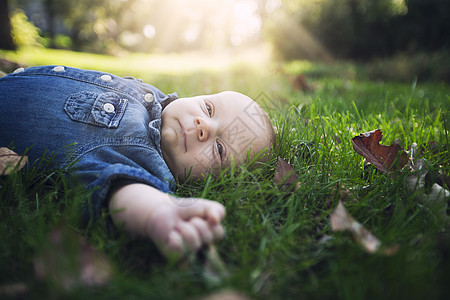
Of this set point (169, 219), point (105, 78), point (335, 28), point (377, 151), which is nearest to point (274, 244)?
point (169, 219)

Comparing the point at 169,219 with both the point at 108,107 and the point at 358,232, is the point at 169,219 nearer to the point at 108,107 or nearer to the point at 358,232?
the point at 358,232

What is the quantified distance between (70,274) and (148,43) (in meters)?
47.3

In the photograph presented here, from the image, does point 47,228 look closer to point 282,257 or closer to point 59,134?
point 59,134

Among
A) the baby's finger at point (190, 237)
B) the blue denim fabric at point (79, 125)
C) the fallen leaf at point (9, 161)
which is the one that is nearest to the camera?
the baby's finger at point (190, 237)

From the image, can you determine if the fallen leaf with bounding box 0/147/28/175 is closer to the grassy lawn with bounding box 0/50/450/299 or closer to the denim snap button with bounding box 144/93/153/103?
the grassy lawn with bounding box 0/50/450/299

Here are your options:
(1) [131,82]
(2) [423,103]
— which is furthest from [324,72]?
(1) [131,82]

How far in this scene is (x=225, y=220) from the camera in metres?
1.29

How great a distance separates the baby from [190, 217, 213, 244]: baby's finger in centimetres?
12

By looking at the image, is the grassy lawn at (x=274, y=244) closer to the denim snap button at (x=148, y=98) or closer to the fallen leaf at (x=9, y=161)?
the fallen leaf at (x=9, y=161)

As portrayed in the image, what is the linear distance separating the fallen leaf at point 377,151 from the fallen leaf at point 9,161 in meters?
1.83

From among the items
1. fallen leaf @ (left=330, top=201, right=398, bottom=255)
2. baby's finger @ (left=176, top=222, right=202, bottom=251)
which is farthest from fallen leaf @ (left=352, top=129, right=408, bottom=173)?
baby's finger @ (left=176, top=222, right=202, bottom=251)

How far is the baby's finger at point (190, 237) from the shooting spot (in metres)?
1.01

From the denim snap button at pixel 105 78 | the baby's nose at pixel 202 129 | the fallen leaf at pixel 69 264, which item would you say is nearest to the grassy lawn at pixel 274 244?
the fallen leaf at pixel 69 264

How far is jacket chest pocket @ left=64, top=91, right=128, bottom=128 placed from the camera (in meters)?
1.61
